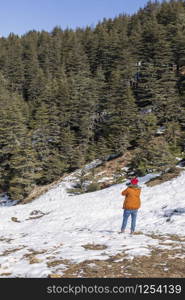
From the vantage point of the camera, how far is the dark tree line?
134 feet

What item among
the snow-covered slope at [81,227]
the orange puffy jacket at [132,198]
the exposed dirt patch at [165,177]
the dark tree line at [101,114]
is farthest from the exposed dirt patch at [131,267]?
the dark tree line at [101,114]

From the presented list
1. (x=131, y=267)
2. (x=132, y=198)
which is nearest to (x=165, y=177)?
(x=132, y=198)

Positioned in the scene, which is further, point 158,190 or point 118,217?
point 158,190

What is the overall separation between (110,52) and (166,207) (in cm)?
5877

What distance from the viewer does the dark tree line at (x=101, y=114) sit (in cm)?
4098

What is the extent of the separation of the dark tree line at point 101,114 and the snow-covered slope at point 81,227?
260 inches

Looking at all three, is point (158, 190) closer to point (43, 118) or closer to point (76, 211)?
point (76, 211)

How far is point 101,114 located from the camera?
187ft

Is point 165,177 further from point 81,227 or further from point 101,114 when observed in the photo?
point 101,114

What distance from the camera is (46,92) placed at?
193 feet

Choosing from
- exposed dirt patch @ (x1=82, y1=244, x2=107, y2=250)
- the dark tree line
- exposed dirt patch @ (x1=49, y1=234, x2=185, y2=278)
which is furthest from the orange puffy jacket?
the dark tree line

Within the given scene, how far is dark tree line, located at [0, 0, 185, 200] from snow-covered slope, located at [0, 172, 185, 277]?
660 cm

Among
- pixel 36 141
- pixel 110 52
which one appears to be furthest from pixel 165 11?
pixel 36 141

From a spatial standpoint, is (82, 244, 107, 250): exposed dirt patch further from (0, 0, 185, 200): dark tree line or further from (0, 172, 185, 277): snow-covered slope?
(0, 0, 185, 200): dark tree line
